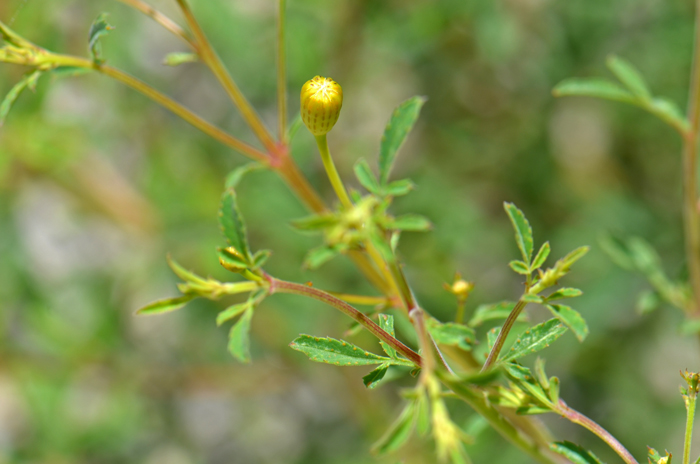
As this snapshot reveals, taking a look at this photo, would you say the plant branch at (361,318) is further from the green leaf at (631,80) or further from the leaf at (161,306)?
the green leaf at (631,80)

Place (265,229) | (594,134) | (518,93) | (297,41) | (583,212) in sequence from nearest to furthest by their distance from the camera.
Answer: (297,41) < (265,229) < (583,212) < (518,93) < (594,134)

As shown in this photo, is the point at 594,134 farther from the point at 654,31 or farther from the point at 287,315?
the point at 287,315

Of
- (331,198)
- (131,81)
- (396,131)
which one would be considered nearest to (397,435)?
(396,131)

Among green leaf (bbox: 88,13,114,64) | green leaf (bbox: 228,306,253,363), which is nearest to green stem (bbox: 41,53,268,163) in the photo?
green leaf (bbox: 88,13,114,64)

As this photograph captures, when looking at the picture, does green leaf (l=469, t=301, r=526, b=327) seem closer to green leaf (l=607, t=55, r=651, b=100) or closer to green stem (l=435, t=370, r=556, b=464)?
green stem (l=435, t=370, r=556, b=464)

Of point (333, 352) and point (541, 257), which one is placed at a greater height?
point (541, 257)

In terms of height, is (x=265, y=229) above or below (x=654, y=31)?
below

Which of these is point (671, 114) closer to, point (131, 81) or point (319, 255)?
point (319, 255)

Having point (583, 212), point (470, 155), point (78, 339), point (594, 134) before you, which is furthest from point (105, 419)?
point (594, 134)
